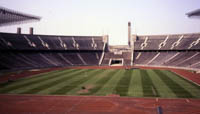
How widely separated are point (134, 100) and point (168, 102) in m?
4.36

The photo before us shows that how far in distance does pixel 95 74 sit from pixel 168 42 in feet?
160

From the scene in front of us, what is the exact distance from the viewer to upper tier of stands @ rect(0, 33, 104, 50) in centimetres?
7091

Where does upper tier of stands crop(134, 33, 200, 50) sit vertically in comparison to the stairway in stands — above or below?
above

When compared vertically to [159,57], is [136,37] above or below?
above

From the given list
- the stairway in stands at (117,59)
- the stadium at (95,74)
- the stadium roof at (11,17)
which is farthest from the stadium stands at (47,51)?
the stadium roof at (11,17)

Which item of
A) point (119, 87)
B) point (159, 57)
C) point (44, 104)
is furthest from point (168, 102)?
point (159, 57)

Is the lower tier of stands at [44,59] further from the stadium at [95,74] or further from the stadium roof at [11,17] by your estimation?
the stadium roof at [11,17]

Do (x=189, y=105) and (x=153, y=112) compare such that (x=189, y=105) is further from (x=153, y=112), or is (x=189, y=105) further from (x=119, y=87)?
(x=119, y=87)

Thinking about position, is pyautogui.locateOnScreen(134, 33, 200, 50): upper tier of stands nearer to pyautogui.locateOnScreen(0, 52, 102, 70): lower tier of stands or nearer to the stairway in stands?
the stairway in stands

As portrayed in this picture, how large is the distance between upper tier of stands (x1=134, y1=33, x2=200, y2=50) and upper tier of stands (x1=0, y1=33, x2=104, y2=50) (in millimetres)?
20353

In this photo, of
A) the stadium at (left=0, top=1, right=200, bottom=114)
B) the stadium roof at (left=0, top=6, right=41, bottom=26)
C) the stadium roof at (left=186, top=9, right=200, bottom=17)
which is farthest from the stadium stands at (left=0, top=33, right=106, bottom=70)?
the stadium roof at (left=186, top=9, right=200, bottom=17)

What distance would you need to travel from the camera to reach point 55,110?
21.1m

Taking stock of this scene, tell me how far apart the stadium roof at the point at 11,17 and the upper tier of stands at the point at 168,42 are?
51.6 meters

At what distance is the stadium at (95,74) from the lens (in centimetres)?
2308
